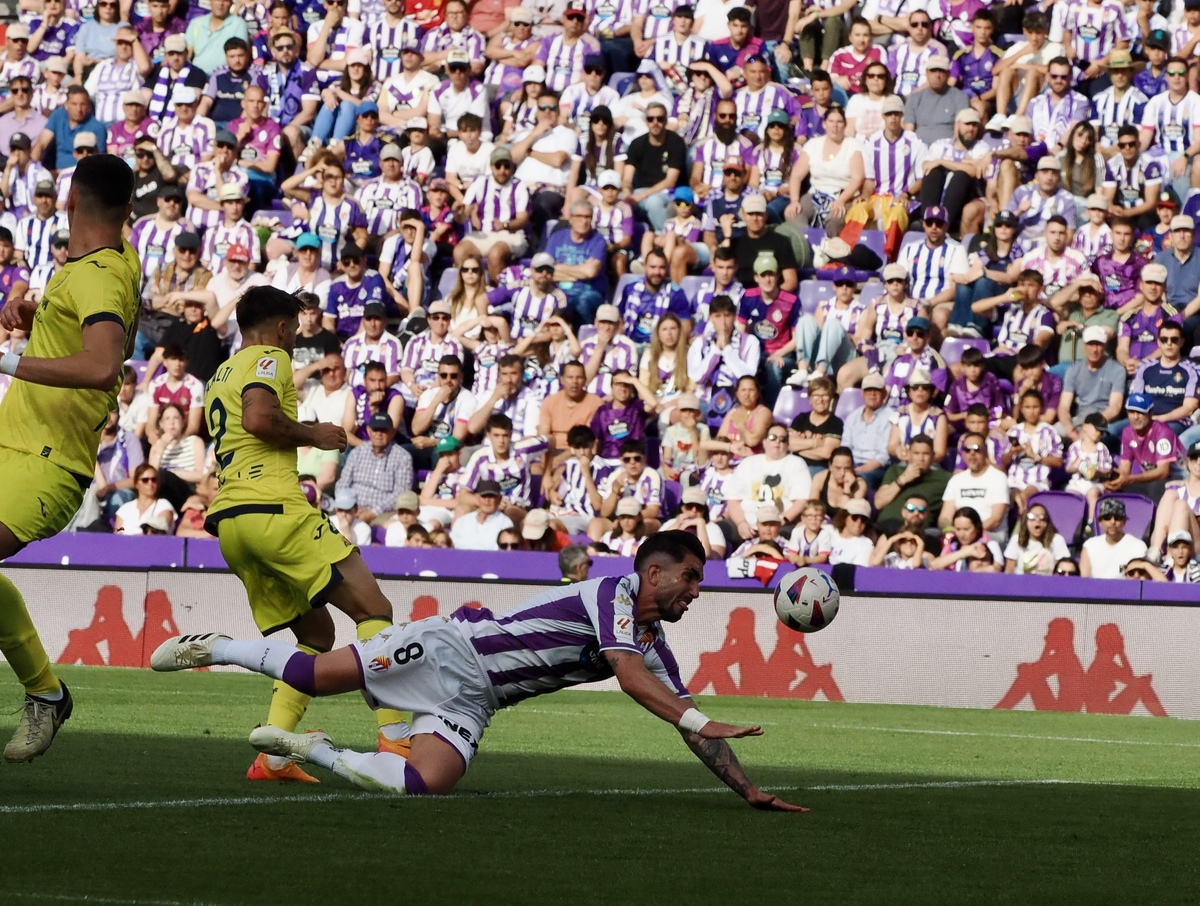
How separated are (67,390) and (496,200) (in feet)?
47.8

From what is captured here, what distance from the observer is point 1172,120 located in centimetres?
1980

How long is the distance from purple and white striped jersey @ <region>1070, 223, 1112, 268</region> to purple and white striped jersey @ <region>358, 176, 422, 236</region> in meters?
7.27

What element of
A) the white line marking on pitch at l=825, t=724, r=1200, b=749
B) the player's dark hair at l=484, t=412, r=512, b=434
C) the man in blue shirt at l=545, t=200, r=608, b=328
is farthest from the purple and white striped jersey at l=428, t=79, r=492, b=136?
the white line marking on pitch at l=825, t=724, r=1200, b=749

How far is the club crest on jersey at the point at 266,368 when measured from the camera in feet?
26.6

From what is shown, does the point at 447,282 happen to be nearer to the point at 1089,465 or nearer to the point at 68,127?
the point at 68,127

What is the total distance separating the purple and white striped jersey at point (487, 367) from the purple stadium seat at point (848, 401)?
3.39 meters

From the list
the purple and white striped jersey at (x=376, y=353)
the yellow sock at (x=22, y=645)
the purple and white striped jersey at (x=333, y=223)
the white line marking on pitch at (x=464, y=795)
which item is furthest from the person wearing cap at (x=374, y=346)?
the yellow sock at (x=22, y=645)

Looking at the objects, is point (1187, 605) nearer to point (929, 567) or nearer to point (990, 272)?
point (929, 567)

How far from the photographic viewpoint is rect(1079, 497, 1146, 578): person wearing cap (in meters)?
16.4

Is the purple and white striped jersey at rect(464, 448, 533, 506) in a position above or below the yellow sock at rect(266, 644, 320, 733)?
below

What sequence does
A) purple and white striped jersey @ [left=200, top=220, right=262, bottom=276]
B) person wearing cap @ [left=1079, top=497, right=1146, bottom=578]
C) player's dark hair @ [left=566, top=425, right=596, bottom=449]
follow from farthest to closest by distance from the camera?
purple and white striped jersey @ [left=200, top=220, right=262, bottom=276], player's dark hair @ [left=566, top=425, right=596, bottom=449], person wearing cap @ [left=1079, top=497, right=1146, bottom=578]

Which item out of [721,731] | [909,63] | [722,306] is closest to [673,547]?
[721,731]

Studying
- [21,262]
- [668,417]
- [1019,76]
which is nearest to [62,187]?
[21,262]

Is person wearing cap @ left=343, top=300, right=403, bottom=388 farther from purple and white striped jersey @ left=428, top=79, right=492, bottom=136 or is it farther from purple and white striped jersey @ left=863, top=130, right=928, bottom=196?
purple and white striped jersey @ left=863, top=130, right=928, bottom=196
